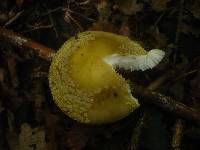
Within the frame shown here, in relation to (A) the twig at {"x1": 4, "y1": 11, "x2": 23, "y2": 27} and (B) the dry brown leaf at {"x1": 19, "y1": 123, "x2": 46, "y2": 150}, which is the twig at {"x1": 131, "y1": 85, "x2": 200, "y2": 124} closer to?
(B) the dry brown leaf at {"x1": 19, "y1": 123, "x2": 46, "y2": 150}

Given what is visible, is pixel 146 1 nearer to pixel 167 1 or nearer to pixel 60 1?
pixel 167 1

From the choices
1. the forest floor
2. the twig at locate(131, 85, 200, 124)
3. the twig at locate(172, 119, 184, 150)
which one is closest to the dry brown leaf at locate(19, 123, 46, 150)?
the forest floor

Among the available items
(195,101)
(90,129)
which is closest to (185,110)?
(195,101)

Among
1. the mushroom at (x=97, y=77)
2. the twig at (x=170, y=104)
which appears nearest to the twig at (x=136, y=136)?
the twig at (x=170, y=104)

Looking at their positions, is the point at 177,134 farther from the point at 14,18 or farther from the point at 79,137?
the point at 14,18

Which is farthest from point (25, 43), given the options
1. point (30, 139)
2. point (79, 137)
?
point (79, 137)

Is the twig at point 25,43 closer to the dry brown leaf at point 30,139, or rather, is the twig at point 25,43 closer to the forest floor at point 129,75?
the forest floor at point 129,75
